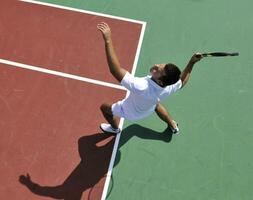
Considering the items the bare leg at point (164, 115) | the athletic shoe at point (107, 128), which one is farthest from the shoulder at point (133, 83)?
the athletic shoe at point (107, 128)

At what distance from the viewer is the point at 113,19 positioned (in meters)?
7.14

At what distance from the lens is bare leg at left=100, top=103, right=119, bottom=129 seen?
539 cm

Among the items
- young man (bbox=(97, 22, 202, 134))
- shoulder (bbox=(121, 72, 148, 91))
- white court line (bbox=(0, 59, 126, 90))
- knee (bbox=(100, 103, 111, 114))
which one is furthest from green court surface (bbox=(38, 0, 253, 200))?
shoulder (bbox=(121, 72, 148, 91))

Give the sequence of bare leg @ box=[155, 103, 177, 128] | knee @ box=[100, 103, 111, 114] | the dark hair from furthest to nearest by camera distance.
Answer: bare leg @ box=[155, 103, 177, 128]
knee @ box=[100, 103, 111, 114]
the dark hair

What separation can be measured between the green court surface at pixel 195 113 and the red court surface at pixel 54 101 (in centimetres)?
36

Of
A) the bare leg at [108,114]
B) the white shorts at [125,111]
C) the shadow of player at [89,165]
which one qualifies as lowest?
the shadow of player at [89,165]

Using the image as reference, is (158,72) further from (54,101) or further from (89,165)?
(54,101)

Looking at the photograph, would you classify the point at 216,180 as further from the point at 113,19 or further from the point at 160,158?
the point at 113,19

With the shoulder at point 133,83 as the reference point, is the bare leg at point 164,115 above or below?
below

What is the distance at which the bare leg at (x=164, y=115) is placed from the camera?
575 centimetres

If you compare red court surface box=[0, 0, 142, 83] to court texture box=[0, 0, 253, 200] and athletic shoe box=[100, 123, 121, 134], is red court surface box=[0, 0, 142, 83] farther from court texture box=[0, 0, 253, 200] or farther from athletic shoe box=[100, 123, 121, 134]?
athletic shoe box=[100, 123, 121, 134]

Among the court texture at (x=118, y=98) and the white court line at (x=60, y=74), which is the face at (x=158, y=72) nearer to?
the court texture at (x=118, y=98)

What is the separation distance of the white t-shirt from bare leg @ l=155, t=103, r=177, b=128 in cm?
70

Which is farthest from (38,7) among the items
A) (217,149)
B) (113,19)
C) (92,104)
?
(217,149)
